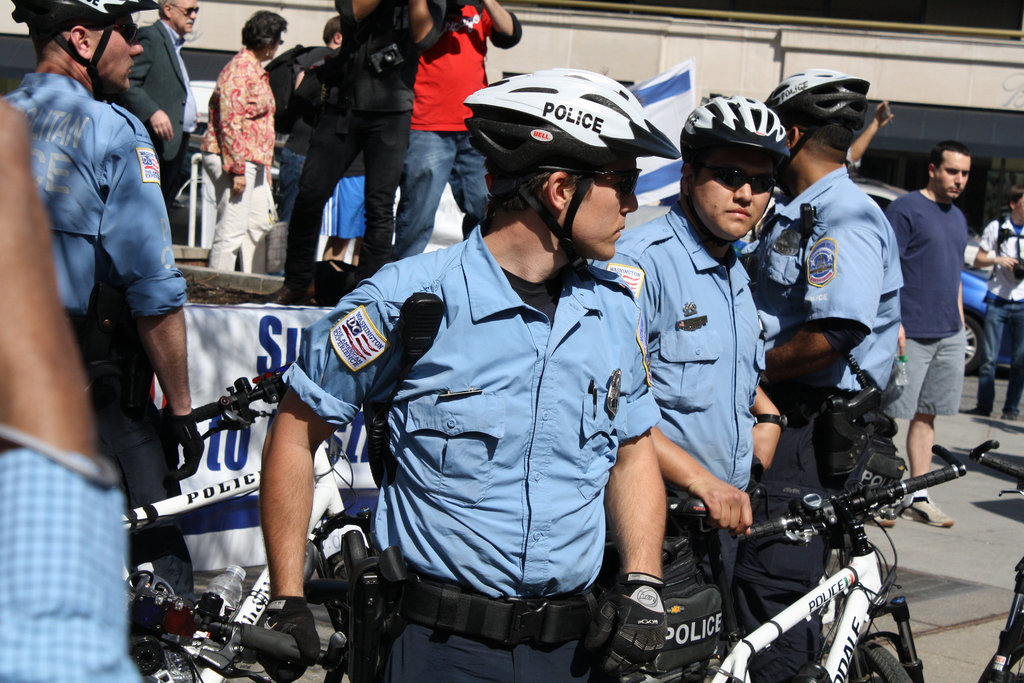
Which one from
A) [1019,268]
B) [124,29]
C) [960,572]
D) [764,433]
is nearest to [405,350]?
[124,29]

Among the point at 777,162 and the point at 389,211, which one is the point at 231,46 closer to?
the point at 389,211

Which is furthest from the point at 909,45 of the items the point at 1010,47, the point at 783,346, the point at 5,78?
the point at 783,346

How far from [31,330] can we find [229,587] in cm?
340

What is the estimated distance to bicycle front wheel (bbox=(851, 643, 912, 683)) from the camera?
3980 mm

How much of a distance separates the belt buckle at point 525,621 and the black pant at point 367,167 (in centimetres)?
404

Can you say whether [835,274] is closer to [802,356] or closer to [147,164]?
[802,356]

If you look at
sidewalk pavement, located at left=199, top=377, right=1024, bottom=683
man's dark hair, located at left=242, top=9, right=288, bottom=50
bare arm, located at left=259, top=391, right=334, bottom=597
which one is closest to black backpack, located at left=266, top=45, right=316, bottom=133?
man's dark hair, located at left=242, top=9, right=288, bottom=50

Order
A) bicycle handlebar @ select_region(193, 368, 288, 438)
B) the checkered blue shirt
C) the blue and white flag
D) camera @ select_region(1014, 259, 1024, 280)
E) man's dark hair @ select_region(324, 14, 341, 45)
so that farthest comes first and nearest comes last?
camera @ select_region(1014, 259, 1024, 280), the blue and white flag, man's dark hair @ select_region(324, 14, 341, 45), bicycle handlebar @ select_region(193, 368, 288, 438), the checkered blue shirt

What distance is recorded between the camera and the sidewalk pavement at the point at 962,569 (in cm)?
543

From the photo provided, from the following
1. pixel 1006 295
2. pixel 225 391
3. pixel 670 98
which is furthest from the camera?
pixel 1006 295

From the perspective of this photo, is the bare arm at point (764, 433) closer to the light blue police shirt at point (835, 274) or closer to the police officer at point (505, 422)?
the light blue police shirt at point (835, 274)

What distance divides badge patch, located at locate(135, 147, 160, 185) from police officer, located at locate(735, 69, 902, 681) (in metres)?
2.21

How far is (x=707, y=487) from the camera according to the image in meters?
3.28

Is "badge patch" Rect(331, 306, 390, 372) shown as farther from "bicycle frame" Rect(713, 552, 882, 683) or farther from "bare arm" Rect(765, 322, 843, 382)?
"bare arm" Rect(765, 322, 843, 382)
